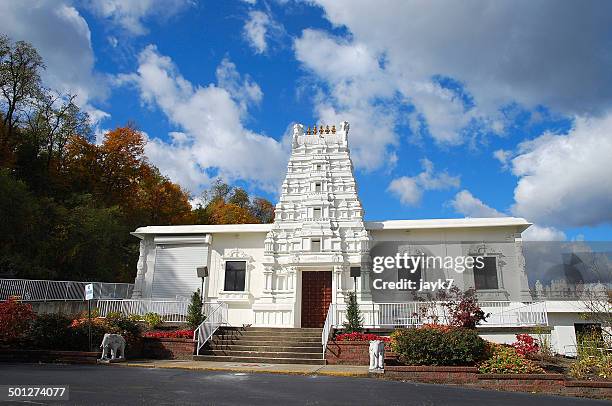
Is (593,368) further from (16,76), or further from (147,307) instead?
(16,76)

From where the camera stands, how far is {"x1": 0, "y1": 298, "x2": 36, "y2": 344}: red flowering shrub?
13172 millimetres

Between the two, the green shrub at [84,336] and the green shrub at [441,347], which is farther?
the green shrub at [84,336]

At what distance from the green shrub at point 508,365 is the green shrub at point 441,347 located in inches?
14.5

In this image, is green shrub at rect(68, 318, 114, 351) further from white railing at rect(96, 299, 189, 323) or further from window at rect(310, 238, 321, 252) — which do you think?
window at rect(310, 238, 321, 252)

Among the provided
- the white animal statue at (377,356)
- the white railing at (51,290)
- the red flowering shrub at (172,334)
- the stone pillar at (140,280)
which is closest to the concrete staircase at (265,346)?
the red flowering shrub at (172,334)

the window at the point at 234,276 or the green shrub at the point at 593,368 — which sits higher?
the window at the point at 234,276

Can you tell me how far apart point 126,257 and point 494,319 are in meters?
22.7

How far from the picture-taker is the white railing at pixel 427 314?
49.3 feet

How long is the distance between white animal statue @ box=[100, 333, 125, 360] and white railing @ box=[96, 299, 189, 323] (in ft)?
16.5

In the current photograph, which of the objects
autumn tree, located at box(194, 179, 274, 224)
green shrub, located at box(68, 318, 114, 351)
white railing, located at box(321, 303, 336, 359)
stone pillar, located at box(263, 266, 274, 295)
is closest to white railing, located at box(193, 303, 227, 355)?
stone pillar, located at box(263, 266, 274, 295)

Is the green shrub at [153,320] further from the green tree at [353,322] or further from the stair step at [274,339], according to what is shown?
the green tree at [353,322]

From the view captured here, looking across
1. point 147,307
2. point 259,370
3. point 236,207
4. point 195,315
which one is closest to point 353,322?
point 259,370

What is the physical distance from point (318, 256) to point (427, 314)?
521 centimetres

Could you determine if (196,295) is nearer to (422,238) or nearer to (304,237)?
(304,237)
